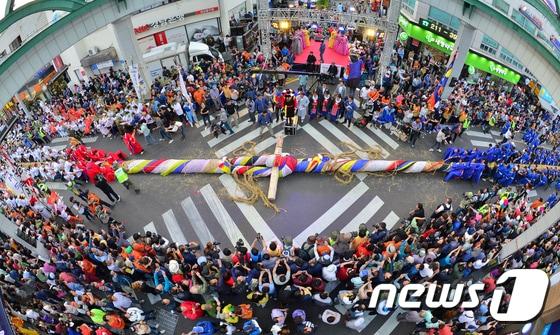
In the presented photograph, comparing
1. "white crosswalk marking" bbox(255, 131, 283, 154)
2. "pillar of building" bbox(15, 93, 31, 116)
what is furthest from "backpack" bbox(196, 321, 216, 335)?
"pillar of building" bbox(15, 93, 31, 116)

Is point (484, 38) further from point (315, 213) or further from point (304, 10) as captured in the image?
point (315, 213)

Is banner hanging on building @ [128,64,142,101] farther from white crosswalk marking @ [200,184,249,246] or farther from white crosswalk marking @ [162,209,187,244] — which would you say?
white crosswalk marking @ [162,209,187,244]

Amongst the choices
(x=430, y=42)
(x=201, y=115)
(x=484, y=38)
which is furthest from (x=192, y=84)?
(x=484, y=38)

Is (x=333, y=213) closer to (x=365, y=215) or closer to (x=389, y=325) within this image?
(x=365, y=215)

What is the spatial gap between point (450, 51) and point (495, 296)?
2057 cm

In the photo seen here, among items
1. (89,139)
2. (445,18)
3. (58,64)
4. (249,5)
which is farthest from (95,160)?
(445,18)

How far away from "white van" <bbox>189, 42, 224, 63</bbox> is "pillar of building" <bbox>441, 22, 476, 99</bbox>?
46.0ft

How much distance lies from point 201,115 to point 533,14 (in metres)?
18.0

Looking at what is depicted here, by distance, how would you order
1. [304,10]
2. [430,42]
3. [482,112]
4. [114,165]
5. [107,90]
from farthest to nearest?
[430,42] → [107,90] → [304,10] → [482,112] → [114,165]

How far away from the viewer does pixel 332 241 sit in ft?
37.0

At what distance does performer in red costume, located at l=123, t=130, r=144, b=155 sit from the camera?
1588 centimetres

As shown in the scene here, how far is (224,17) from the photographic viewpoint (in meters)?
25.2

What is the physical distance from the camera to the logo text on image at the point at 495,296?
7684 mm

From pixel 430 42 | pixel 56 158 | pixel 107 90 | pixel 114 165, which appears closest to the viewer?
pixel 114 165
